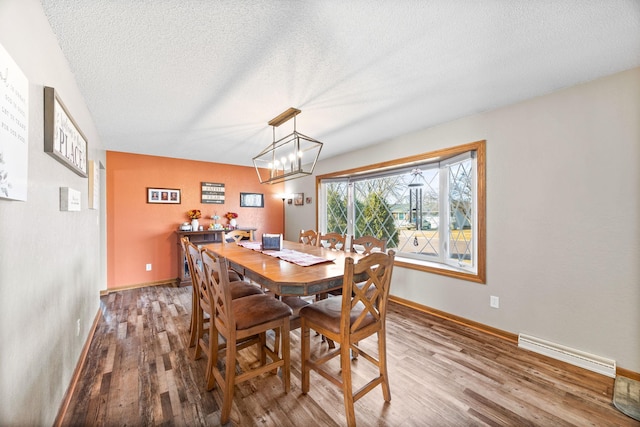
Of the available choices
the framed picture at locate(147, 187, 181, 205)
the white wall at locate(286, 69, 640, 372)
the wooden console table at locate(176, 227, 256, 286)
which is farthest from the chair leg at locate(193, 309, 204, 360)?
the framed picture at locate(147, 187, 181, 205)

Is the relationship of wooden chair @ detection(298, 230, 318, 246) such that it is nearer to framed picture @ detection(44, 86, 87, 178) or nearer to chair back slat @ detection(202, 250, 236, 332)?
chair back slat @ detection(202, 250, 236, 332)

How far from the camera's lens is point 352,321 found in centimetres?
155

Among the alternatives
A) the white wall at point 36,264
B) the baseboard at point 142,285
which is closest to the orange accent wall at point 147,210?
the baseboard at point 142,285

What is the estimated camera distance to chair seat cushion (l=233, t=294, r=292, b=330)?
5.11 ft

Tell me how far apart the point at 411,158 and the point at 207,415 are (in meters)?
3.17

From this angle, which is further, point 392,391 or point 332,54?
point 392,391

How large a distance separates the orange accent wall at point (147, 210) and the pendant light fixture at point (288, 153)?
1213 millimetres

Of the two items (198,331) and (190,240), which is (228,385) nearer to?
(198,331)

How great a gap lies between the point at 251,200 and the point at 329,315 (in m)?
4.14

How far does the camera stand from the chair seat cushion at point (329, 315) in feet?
5.03

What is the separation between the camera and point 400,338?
243 cm

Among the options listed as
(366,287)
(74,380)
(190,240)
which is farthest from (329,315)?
(190,240)

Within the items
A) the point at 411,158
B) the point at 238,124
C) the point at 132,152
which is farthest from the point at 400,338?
the point at 132,152

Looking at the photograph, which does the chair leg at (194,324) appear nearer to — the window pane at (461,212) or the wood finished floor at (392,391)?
the wood finished floor at (392,391)
